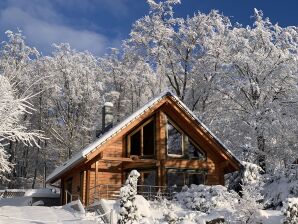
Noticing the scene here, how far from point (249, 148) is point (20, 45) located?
25109mm

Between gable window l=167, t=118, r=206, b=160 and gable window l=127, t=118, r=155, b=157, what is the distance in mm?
966

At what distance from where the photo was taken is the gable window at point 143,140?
24773mm

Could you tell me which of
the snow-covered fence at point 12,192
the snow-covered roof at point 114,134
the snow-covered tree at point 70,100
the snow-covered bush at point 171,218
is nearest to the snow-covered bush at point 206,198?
the snow-covered bush at point 171,218

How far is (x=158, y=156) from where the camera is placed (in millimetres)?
24672

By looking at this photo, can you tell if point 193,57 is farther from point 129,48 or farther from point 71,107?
point 71,107

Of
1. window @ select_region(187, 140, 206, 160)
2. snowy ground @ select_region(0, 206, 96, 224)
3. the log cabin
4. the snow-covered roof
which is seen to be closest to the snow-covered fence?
the log cabin

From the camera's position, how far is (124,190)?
14.1 meters

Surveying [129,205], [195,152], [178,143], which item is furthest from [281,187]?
[129,205]

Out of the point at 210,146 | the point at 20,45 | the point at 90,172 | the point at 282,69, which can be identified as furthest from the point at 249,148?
the point at 20,45

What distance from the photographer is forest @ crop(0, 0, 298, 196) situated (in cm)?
2967

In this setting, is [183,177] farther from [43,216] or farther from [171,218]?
[43,216]

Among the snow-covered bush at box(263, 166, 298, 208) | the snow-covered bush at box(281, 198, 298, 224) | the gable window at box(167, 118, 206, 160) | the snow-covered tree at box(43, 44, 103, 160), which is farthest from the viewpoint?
the snow-covered tree at box(43, 44, 103, 160)

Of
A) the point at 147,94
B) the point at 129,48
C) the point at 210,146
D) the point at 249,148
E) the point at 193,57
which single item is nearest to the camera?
the point at 210,146

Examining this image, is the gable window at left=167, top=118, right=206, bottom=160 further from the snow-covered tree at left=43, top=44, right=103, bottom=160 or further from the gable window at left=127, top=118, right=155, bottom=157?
the snow-covered tree at left=43, top=44, right=103, bottom=160
